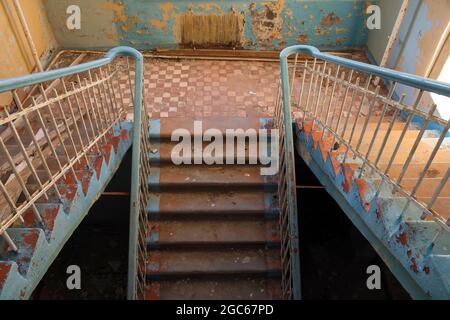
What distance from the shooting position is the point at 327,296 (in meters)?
4.43

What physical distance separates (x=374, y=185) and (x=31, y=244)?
2.34m

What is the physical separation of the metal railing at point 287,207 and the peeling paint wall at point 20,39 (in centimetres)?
349

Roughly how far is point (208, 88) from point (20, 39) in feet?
8.62

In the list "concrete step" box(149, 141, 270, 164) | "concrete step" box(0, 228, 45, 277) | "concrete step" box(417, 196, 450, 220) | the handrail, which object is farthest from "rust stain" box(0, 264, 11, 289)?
"concrete step" box(417, 196, 450, 220)

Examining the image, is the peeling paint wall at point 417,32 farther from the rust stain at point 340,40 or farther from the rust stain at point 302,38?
the rust stain at point 302,38

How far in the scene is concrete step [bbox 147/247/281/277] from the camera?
354cm

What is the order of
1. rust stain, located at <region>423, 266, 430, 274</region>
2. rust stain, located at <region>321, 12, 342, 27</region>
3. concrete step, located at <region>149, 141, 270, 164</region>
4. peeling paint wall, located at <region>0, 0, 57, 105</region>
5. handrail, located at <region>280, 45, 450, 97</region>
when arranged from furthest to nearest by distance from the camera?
1. rust stain, located at <region>321, 12, 342, 27</region>
2. peeling paint wall, located at <region>0, 0, 57, 105</region>
3. concrete step, located at <region>149, 141, 270, 164</region>
4. rust stain, located at <region>423, 266, 430, 274</region>
5. handrail, located at <region>280, 45, 450, 97</region>

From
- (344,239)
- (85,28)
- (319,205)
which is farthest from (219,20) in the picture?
(344,239)

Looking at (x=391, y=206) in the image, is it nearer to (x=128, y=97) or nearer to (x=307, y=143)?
(x=307, y=143)

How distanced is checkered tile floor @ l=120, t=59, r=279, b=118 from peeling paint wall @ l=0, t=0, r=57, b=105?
4.31 ft

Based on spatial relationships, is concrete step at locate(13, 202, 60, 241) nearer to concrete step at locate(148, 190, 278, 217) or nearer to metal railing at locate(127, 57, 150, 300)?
metal railing at locate(127, 57, 150, 300)

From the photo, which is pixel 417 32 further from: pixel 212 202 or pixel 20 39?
pixel 20 39

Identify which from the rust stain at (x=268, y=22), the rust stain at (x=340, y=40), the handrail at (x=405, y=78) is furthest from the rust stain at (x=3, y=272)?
the rust stain at (x=340, y=40)

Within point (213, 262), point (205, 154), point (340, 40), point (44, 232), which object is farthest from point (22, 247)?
point (340, 40)
